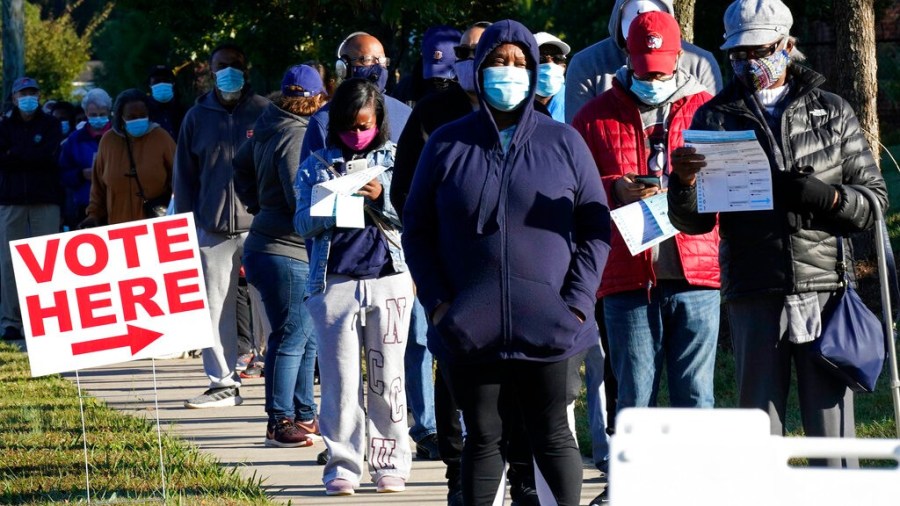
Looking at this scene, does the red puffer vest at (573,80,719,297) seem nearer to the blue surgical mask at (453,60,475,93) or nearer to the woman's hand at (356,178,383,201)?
the blue surgical mask at (453,60,475,93)

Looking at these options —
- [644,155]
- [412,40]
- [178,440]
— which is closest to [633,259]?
[644,155]

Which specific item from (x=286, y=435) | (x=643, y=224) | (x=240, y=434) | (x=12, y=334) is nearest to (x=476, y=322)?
(x=643, y=224)

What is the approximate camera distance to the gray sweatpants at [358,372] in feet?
24.0

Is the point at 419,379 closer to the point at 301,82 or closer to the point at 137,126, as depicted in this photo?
the point at 301,82

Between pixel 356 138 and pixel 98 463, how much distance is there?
228 centimetres

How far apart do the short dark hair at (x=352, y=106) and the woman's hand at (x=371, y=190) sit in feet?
0.78

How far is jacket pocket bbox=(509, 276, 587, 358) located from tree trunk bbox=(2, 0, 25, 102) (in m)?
19.8

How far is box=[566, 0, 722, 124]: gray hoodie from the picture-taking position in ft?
23.1

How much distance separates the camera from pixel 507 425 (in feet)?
18.3

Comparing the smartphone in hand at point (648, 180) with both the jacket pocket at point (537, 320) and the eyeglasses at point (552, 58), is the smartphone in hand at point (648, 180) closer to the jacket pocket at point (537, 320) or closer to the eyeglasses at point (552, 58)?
the jacket pocket at point (537, 320)

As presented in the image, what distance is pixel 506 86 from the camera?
5.55 m

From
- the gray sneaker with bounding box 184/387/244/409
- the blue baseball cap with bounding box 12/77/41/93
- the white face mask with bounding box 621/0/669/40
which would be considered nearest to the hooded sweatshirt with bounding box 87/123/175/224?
the gray sneaker with bounding box 184/387/244/409

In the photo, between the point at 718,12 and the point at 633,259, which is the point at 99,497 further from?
the point at 718,12

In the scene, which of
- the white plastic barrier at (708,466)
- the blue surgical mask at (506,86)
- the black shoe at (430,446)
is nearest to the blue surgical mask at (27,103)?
the black shoe at (430,446)
